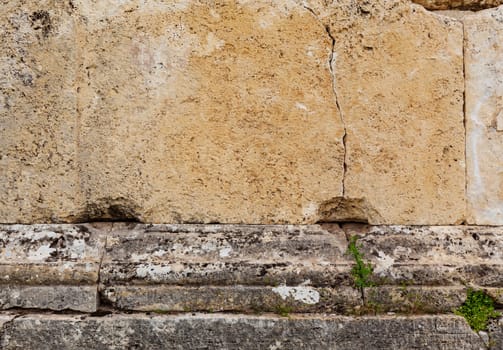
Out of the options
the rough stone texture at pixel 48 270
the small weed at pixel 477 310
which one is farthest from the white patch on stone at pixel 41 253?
the small weed at pixel 477 310

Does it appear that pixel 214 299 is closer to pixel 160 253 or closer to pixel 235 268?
pixel 235 268

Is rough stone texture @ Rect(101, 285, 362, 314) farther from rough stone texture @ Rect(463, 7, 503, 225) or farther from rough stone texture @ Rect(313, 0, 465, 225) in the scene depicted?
rough stone texture @ Rect(463, 7, 503, 225)

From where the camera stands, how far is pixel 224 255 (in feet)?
7.51

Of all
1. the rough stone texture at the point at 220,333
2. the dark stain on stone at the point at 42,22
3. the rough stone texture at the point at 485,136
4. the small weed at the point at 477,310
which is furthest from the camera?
the rough stone texture at the point at 485,136

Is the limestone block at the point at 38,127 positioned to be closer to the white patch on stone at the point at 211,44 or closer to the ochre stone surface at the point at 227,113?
the ochre stone surface at the point at 227,113

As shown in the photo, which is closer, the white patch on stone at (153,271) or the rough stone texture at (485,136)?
the white patch on stone at (153,271)

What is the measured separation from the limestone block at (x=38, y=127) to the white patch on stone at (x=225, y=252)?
0.66 m

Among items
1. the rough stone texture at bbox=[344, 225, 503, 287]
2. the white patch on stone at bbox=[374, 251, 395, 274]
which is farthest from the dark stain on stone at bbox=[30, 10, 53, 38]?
the white patch on stone at bbox=[374, 251, 395, 274]

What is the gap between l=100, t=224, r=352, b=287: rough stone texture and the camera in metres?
2.23

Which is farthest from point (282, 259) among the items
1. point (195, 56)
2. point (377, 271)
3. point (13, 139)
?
point (13, 139)

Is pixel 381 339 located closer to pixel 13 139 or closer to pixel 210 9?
pixel 210 9

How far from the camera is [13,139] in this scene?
2.33 meters

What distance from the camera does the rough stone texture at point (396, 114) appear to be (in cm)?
241

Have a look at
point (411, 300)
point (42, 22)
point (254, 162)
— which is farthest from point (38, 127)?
point (411, 300)
